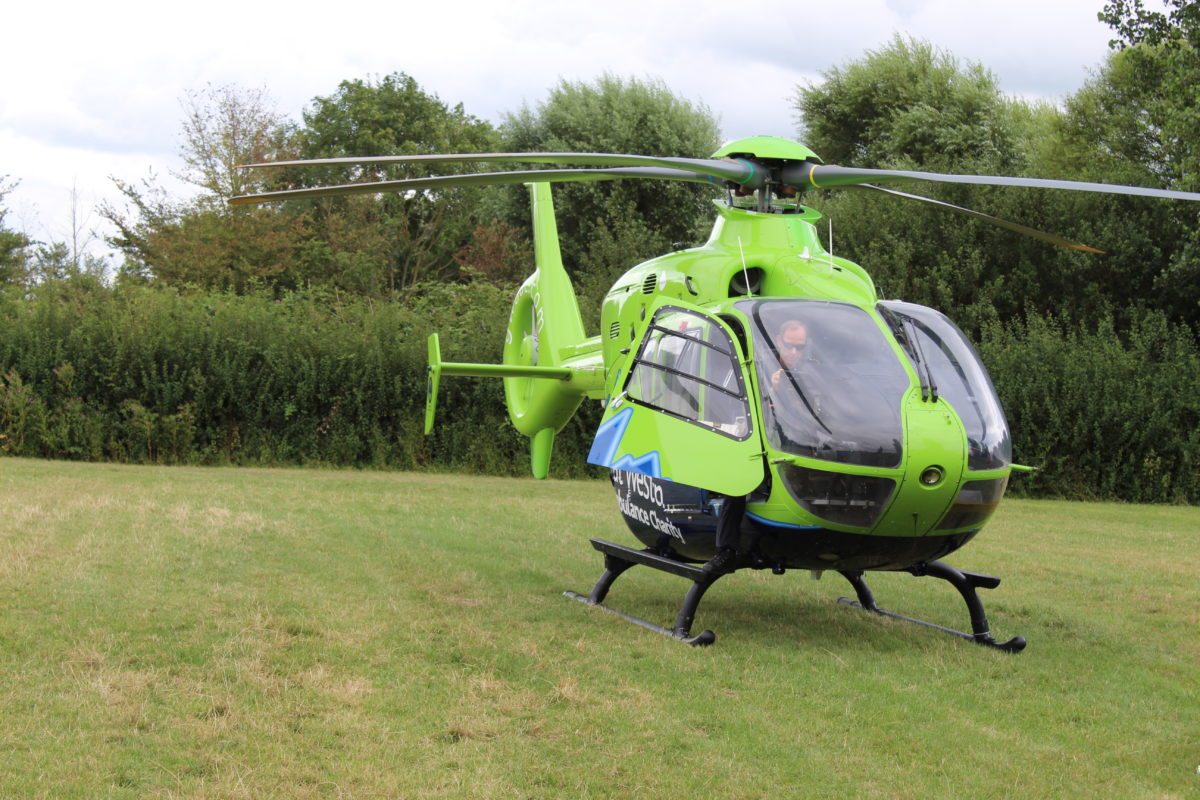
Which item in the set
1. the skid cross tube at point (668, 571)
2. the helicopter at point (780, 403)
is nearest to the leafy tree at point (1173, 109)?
the helicopter at point (780, 403)

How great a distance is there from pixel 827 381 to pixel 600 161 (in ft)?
6.84

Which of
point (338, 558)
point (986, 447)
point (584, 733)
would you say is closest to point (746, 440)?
point (986, 447)

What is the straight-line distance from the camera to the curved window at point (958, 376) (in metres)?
6.70

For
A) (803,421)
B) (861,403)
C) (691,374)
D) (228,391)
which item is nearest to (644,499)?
(691,374)

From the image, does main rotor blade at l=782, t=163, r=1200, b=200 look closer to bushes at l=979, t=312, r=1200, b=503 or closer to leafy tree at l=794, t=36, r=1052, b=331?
bushes at l=979, t=312, r=1200, b=503

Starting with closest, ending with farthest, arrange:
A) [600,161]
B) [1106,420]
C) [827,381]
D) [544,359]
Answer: [827,381], [600,161], [544,359], [1106,420]

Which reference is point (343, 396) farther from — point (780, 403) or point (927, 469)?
point (927, 469)

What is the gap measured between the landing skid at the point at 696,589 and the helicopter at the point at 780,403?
2 cm

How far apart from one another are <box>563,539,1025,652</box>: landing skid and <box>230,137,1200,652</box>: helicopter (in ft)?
0.05

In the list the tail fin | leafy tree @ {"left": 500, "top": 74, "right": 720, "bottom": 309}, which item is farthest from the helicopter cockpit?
leafy tree @ {"left": 500, "top": 74, "right": 720, "bottom": 309}

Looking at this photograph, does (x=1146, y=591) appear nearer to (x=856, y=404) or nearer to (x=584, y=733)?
(x=856, y=404)

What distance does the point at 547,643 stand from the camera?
23.2ft

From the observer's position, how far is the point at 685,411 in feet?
23.8

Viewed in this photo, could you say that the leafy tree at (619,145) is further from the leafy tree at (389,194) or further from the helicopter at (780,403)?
the helicopter at (780,403)
